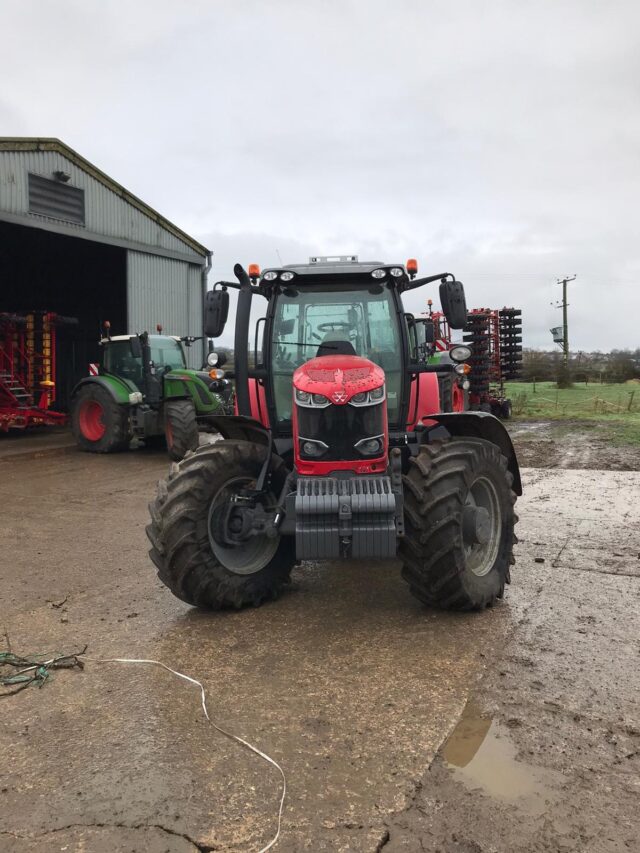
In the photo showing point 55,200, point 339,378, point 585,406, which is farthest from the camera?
point 585,406

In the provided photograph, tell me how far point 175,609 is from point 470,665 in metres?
1.96

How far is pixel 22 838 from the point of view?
2312 mm

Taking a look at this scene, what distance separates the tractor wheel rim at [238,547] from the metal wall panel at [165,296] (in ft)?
41.6

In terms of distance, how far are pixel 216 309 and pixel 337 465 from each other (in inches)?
54.5

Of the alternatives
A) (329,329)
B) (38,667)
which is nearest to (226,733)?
(38,667)

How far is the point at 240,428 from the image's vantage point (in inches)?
195

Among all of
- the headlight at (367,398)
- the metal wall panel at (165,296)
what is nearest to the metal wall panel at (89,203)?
the metal wall panel at (165,296)

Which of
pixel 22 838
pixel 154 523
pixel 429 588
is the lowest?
pixel 22 838

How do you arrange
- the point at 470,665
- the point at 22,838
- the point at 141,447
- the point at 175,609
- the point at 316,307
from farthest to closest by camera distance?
1. the point at 141,447
2. the point at 316,307
3. the point at 175,609
4. the point at 470,665
5. the point at 22,838

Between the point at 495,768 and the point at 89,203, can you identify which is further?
the point at 89,203

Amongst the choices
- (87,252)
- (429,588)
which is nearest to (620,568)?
(429,588)

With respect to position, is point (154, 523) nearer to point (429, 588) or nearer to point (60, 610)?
point (60, 610)

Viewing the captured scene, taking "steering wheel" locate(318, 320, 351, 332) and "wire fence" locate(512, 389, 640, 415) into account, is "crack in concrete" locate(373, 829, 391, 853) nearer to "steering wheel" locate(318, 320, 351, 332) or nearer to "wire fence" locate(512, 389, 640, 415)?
"steering wheel" locate(318, 320, 351, 332)

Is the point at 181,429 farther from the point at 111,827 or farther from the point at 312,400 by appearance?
the point at 111,827
